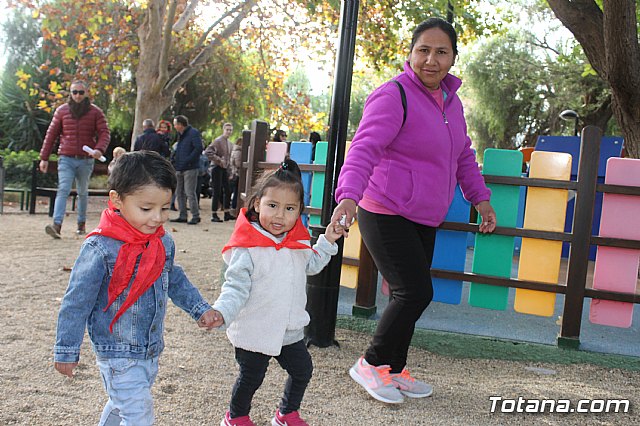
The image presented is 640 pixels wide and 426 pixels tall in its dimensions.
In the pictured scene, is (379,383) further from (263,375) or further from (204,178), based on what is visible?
(204,178)

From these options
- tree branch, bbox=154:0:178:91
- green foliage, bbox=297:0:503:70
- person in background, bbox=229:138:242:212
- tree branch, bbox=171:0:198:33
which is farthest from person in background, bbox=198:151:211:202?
green foliage, bbox=297:0:503:70

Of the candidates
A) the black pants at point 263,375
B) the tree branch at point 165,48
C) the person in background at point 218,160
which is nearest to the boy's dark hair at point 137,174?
the black pants at point 263,375

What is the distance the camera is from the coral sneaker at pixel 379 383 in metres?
3.35

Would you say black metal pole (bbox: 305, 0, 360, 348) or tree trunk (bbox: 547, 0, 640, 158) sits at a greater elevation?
tree trunk (bbox: 547, 0, 640, 158)

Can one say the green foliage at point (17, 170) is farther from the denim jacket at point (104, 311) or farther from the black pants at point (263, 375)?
the denim jacket at point (104, 311)

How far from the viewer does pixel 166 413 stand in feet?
10.0

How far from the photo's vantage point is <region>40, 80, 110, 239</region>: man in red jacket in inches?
323

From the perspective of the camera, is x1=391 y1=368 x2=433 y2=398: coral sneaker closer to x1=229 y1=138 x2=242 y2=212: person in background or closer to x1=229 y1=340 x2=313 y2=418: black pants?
x1=229 y1=340 x2=313 y2=418: black pants

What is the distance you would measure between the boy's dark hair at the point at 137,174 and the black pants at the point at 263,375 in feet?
2.85

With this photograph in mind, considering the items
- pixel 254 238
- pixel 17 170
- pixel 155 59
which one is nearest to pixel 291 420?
pixel 254 238

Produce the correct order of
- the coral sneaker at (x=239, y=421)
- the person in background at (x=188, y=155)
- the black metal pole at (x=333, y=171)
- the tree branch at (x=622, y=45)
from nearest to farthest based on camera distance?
the coral sneaker at (x=239, y=421)
the black metal pole at (x=333, y=171)
the tree branch at (x=622, y=45)
the person in background at (x=188, y=155)

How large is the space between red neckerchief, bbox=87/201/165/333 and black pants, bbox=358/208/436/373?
1.39 meters

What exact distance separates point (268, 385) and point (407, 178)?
141cm

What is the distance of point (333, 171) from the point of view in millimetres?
4414
